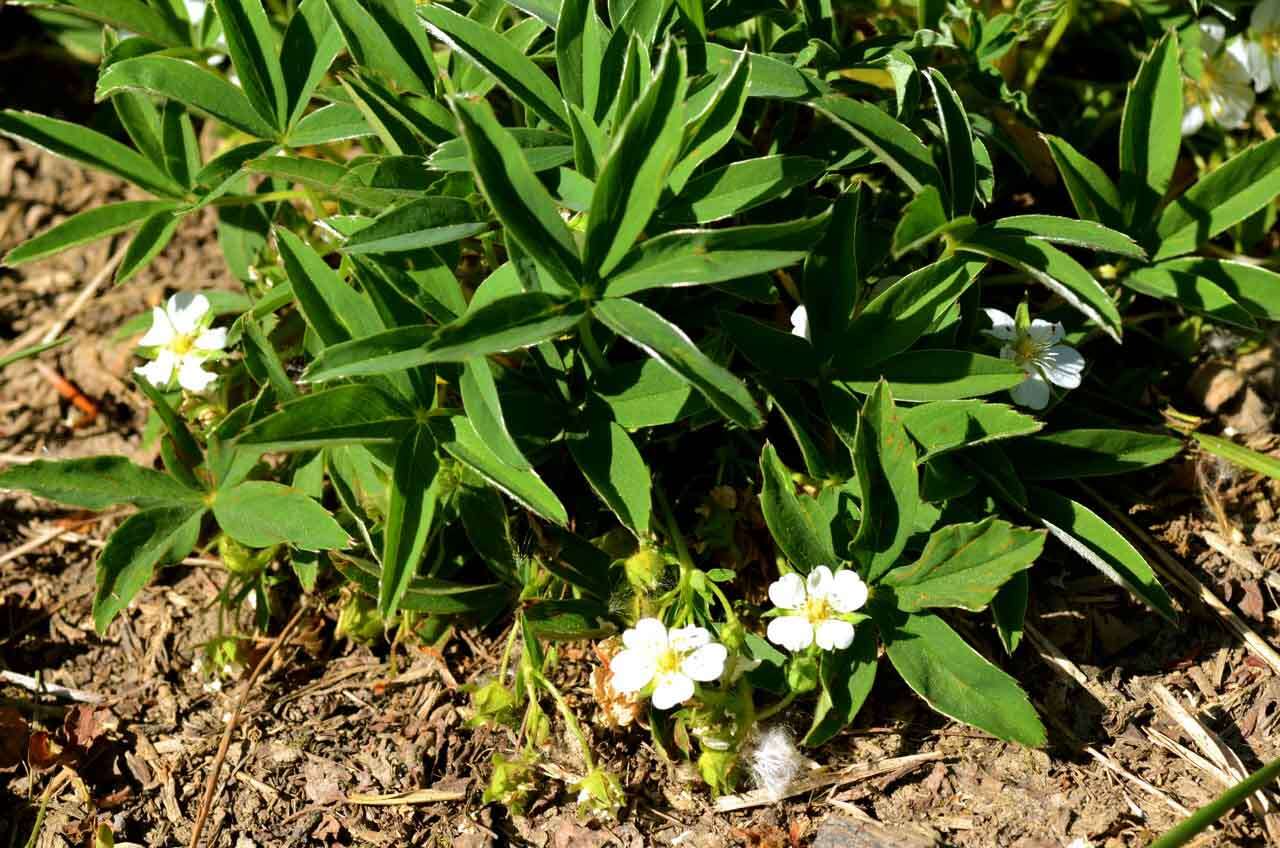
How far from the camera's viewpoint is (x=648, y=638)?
66.8 inches

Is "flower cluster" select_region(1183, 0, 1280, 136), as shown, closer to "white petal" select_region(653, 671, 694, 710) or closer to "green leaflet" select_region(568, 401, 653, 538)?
"green leaflet" select_region(568, 401, 653, 538)

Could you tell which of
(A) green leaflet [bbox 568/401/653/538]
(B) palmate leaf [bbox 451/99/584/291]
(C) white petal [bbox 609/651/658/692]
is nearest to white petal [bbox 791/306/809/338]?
(A) green leaflet [bbox 568/401/653/538]

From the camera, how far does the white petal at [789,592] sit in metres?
1.65

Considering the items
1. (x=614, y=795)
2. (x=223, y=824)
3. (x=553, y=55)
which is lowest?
(x=223, y=824)

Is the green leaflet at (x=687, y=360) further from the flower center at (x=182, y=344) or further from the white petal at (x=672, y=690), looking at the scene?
the flower center at (x=182, y=344)

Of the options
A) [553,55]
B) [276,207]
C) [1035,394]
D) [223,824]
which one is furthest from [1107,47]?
[223,824]

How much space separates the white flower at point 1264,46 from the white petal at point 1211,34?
2.0 inches

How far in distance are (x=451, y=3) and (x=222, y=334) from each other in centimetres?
71

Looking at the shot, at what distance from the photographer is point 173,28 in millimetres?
2207

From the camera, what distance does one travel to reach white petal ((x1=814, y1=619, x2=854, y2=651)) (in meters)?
1.61

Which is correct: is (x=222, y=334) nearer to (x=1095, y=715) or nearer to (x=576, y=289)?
(x=576, y=289)

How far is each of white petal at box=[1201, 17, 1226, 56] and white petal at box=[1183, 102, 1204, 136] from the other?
109 millimetres

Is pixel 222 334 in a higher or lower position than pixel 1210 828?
higher

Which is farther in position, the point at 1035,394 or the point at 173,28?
the point at 173,28
